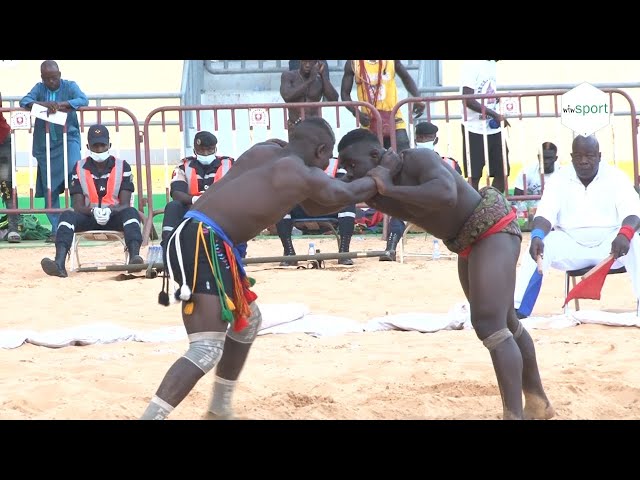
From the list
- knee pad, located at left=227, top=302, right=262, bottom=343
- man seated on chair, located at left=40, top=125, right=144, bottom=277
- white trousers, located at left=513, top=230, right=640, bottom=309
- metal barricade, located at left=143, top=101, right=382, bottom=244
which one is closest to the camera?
knee pad, located at left=227, top=302, right=262, bottom=343

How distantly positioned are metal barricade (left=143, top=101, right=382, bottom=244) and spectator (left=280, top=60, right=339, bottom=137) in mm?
199

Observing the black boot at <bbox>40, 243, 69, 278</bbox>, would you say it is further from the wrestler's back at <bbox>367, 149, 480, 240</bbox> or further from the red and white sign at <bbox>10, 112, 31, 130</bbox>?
the wrestler's back at <bbox>367, 149, 480, 240</bbox>

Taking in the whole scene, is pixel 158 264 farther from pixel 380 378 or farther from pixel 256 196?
pixel 256 196

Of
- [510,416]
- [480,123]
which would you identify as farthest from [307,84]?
[510,416]

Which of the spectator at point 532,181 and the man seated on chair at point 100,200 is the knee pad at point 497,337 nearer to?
the man seated on chair at point 100,200

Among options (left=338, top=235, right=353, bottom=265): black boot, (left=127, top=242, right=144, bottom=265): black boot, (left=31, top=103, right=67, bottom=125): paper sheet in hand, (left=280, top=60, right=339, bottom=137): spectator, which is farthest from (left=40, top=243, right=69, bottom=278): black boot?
(left=280, top=60, right=339, bottom=137): spectator

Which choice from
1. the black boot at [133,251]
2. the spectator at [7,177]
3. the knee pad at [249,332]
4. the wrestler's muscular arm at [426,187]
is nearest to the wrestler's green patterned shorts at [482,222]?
the wrestler's muscular arm at [426,187]

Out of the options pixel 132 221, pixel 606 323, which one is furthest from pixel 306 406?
pixel 132 221

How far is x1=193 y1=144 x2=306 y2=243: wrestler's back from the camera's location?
5453 mm

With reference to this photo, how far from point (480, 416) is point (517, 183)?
7911mm

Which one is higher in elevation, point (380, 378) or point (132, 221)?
point (132, 221)

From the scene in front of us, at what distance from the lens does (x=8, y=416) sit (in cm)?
570

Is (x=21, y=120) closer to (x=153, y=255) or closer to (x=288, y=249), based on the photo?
(x=153, y=255)

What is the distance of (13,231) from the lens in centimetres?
1320
